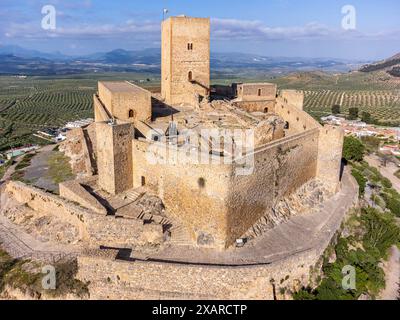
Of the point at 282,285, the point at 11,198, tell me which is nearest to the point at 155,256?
the point at 282,285

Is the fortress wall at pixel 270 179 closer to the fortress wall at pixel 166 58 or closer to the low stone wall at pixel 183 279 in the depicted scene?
the low stone wall at pixel 183 279

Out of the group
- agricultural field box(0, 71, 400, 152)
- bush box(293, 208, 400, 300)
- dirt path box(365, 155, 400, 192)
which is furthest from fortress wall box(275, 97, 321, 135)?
dirt path box(365, 155, 400, 192)

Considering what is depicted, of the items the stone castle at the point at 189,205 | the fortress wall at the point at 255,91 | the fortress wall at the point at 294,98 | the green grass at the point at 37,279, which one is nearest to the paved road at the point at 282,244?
the stone castle at the point at 189,205

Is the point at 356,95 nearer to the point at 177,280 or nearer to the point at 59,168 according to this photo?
the point at 59,168

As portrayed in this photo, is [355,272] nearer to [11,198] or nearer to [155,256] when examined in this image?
[155,256]

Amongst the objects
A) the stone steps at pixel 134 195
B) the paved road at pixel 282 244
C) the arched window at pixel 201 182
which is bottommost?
the paved road at pixel 282 244
